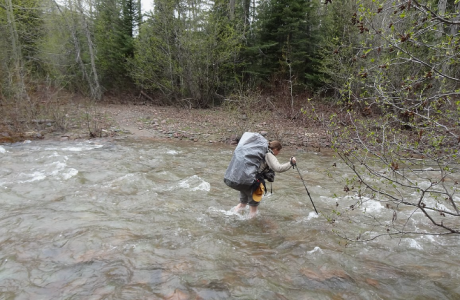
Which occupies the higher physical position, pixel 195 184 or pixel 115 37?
pixel 115 37

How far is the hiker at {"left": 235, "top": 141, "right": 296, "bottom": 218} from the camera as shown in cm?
549

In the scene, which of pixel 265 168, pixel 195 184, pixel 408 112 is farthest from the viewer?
pixel 195 184

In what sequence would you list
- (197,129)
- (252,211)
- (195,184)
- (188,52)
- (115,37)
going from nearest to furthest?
(252,211) < (195,184) < (197,129) < (188,52) < (115,37)

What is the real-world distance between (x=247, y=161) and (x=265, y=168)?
0.53 metres

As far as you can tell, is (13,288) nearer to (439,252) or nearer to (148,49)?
(439,252)

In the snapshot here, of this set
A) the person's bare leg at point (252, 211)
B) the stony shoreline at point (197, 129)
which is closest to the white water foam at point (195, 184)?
the person's bare leg at point (252, 211)

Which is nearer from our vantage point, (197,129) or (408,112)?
(408,112)

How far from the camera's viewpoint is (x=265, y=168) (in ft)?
18.9

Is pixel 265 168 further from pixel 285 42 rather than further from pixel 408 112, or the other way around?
pixel 285 42

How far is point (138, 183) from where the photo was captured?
25.9ft

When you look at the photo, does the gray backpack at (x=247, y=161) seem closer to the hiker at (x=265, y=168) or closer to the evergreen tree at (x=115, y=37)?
the hiker at (x=265, y=168)

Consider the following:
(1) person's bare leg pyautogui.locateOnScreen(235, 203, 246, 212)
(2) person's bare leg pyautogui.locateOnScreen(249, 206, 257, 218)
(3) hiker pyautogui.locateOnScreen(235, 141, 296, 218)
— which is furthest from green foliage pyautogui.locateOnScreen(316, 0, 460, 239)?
(1) person's bare leg pyautogui.locateOnScreen(235, 203, 246, 212)

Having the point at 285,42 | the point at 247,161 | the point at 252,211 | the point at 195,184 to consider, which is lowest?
the point at 195,184

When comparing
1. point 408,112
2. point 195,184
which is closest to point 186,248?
point 195,184
